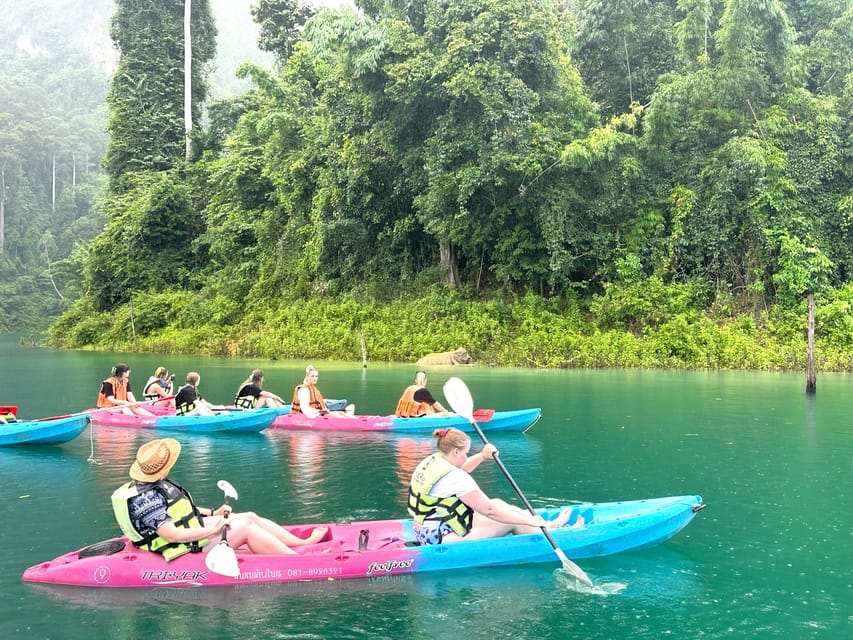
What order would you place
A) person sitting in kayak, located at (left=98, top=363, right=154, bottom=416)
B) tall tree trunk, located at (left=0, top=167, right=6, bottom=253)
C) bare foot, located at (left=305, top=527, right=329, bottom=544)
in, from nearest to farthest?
bare foot, located at (left=305, top=527, right=329, bottom=544)
person sitting in kayak, located at (left=98, top=363, right=154, bottom=416)
tall tree trunk, located at (left=0, top=167, right=6, bottom=253)

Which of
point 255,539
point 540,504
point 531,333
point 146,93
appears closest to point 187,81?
point 146,93

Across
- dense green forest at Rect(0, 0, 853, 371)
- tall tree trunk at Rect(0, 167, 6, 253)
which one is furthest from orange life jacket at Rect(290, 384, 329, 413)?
tall tree trunk at Rect(0, 167, 6, 253)

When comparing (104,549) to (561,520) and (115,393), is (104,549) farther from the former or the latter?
(115,393)

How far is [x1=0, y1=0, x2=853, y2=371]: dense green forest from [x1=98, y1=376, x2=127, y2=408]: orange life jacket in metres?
12.7

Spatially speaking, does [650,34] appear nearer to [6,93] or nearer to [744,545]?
[744,545]

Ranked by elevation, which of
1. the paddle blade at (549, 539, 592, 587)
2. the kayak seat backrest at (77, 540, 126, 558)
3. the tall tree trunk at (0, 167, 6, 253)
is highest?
the tall tree trunk at (0, 167, 6, 253)

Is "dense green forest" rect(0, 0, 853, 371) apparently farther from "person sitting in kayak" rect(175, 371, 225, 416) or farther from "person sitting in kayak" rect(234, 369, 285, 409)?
"person sitting in kayak" rect(175, 371, 225, 416)

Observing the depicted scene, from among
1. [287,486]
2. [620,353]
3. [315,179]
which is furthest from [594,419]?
[315,179]

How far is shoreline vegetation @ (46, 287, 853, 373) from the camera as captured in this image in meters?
22.1

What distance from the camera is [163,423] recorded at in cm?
1267

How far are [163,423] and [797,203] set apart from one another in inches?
767

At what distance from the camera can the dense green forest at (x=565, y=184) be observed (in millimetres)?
23016

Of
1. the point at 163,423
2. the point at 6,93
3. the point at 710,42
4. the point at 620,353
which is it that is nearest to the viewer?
the point at 163,423

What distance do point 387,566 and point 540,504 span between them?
2538 mm
